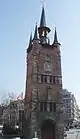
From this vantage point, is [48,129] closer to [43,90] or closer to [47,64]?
[43,90]

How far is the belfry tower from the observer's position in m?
38.7

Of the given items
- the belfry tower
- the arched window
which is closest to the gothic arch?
the belfry tower

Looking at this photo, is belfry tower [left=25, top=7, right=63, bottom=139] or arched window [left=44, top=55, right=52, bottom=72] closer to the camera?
belfry tower [left=25, top=7, right=63, bottom=139]

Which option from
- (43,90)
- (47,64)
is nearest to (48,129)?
(43,90)

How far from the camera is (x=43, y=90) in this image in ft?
132

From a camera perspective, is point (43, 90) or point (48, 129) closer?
point (48, 129)

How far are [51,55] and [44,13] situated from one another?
1072cm

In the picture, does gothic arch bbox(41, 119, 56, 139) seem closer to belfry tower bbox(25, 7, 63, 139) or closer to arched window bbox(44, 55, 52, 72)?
belfry tower bbox(25, 7, 63, 139)

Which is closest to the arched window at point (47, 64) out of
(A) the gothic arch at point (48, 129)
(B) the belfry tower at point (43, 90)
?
(B) the belfry tower at point (43, 90)

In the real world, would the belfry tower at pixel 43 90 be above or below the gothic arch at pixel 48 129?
above

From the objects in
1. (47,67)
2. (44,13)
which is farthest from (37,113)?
(44,13)

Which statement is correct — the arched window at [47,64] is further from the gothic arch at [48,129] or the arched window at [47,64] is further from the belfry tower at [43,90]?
the gothic arch at [48,129]

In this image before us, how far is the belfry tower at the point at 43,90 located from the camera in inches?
1522

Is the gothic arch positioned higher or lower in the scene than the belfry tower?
lower
